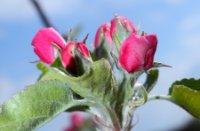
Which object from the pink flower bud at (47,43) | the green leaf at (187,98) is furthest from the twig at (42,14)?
the green leaf at (187,98)

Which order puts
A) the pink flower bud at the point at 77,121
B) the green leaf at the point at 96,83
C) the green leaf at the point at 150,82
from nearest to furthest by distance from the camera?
1. the green leaf at the point at 96,83
2. the green leaf at the point at 150,82
3. the pink flower bud at the point at 77,121

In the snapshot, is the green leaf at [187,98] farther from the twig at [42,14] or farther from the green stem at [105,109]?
the twig at [42,14]

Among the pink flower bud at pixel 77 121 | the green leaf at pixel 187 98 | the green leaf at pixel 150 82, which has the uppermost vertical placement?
the green leaf at pixel 150 82

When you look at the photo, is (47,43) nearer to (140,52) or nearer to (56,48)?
(56,48)

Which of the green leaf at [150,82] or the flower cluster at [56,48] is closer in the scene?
the flower cluster at [56,48]

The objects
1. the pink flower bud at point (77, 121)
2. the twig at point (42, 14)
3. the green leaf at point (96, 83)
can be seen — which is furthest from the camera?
the pink flower bud at point (77, 121)

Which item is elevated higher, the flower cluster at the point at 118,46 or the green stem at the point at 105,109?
the flower cluster at the point at 118,46

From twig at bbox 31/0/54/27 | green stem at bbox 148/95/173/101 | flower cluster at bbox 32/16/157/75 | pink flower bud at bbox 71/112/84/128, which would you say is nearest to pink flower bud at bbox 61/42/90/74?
flower cluster at bbox 32/16/157/75

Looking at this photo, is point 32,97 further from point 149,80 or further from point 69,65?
point 149,80
